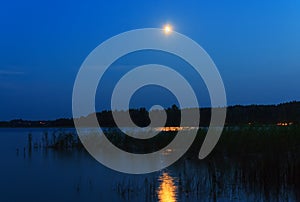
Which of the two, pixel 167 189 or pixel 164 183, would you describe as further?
pixel 164 183

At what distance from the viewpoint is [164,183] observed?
12.2 m

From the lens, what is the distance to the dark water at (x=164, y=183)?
33.4ft

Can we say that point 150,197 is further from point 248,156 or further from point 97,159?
point 97,159

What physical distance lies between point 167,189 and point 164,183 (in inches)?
38.8

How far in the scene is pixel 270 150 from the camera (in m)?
14.5

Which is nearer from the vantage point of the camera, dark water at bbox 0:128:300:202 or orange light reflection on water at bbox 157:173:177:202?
orange light reflection on water at bbox 157:173:177:202

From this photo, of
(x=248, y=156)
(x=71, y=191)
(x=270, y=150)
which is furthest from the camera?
(x=248, y=156)

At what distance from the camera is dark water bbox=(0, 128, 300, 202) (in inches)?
401

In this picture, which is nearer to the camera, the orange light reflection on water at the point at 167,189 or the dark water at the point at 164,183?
the orange light reflection on water at the point at 167,189

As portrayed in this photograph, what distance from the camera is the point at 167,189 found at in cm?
1120

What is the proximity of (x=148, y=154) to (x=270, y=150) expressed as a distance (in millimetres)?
7541

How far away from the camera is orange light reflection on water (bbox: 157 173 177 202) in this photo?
10.0 meters

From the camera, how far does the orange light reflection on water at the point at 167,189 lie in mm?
10017

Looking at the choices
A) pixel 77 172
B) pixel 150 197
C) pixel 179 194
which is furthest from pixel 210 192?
pixel 77 172
